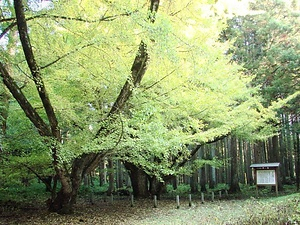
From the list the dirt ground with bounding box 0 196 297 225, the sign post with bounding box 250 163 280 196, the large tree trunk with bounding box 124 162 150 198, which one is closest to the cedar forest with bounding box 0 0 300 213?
the dirt ground with bounding box 0 196 297 225

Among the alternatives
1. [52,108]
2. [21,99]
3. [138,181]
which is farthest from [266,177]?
[21,99]

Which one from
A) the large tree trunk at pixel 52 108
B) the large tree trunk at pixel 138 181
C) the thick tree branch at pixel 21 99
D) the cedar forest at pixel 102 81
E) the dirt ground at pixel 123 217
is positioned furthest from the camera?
the large tree trunk at pixel 138 181

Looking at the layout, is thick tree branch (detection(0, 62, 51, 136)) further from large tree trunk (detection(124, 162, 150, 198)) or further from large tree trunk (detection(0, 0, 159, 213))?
large tree trunk (detection(124, 162, 150, 198))

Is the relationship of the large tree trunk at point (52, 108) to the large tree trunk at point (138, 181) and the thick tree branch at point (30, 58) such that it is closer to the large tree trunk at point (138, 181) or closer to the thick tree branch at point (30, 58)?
the thick tree branch at point (30, 58)

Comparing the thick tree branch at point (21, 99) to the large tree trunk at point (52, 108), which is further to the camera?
the thick tree branch at point (21, 99)

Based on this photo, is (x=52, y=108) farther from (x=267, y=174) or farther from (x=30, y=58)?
(x=267, y=174)

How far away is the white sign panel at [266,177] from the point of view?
12914 mm

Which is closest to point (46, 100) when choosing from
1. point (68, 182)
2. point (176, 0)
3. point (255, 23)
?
point (68, 182)

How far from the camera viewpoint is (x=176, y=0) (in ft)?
21.2

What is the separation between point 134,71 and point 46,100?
6.92 feet

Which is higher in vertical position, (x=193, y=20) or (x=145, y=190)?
(x=193, y=20)

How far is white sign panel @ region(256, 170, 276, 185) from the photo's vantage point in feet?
42.4

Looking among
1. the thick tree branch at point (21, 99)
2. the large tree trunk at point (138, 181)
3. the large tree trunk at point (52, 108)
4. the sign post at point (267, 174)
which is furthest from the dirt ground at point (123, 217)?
the sign post at point (267, 174)

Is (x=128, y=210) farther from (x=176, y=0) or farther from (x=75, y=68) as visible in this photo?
(x=176, y=0)
